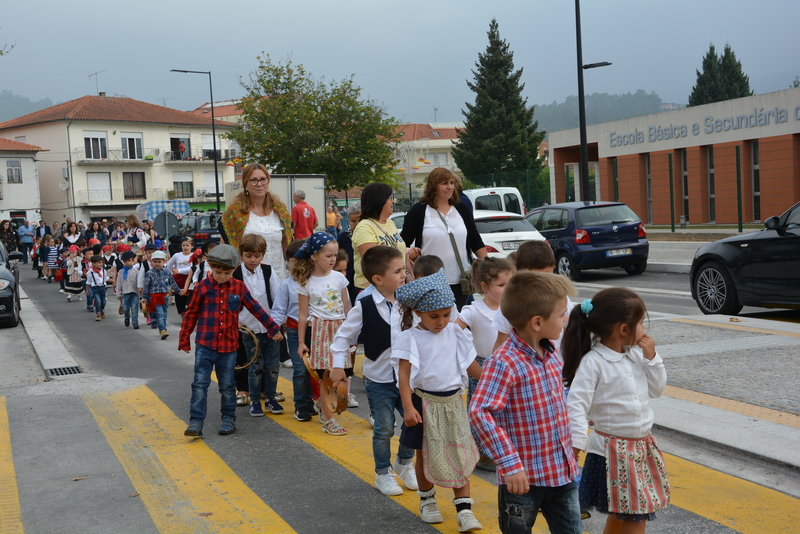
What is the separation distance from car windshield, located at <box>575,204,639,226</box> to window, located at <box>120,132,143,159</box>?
62.3 meters

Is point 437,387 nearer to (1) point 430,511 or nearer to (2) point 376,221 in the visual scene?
(1) point 430,511

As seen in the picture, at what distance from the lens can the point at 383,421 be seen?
4613 millimetres

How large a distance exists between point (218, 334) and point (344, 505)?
2.12 metres

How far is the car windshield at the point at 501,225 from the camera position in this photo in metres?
15.7

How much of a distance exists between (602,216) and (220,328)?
41.2 ft

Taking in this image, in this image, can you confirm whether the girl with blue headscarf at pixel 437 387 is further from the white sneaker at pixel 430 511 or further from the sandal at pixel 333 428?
the sandal at pixel 333 428

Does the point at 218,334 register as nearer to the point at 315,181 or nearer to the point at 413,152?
the point at 315,181

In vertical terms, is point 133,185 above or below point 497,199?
above

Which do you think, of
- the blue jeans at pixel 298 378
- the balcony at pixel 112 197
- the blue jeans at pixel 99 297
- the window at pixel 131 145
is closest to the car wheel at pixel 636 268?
the blue jeans at pixel 99 297

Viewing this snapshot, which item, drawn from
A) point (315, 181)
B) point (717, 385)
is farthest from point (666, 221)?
point (717, 385)

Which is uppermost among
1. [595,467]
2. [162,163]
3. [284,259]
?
[162,163]

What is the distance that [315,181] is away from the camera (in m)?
22.5

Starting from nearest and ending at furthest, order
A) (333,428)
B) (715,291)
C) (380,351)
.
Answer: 1. (380,351)
2. (333,428)
3. (715,291)

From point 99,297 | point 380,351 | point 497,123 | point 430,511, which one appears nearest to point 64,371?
point 380,351
